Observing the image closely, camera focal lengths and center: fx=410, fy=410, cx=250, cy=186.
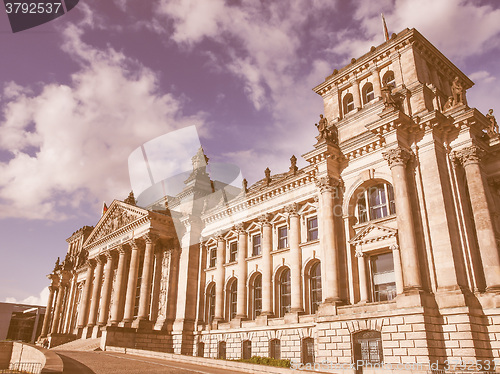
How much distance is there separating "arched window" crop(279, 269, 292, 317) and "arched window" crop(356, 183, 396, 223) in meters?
9.05

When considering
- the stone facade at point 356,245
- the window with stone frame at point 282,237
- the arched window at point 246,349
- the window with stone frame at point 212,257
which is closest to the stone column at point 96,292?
the stone facade at point 356,245

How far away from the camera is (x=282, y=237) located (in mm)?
34938

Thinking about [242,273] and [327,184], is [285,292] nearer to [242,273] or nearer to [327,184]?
[242,273]

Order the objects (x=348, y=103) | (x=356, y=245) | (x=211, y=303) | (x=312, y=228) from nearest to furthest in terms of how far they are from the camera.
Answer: (x=356, y=245)
(x=312, y=228)
(x=348, y=103)
(x=211, y=303)

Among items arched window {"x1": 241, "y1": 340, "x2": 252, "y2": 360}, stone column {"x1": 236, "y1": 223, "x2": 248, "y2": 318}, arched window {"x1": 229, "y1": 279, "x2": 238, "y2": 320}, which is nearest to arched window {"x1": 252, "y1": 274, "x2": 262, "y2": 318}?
stone column {"x1": 236, "y1": 223, "x2": 248, "y2": 318}

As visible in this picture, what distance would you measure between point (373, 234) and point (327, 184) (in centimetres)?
455

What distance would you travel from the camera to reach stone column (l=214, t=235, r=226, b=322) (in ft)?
123

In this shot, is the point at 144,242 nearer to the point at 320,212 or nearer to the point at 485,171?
the point at 320,212

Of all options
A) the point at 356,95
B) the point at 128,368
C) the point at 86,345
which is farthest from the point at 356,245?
the point at 86,345

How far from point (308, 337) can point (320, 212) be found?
8.74 metres

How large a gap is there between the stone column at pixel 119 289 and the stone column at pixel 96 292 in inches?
200

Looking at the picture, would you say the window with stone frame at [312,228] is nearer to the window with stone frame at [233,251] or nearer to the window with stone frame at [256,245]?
the window with stone frame at [256,245]

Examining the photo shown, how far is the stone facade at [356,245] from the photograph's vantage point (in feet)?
70.0

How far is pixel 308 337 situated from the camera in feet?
93.2
